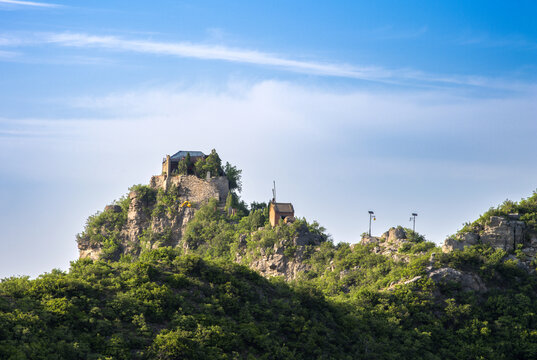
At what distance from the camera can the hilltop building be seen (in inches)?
3125

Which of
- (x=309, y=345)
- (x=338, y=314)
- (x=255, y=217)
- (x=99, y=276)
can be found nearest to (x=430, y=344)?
(x=338, y=314)

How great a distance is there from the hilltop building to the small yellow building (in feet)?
42.1

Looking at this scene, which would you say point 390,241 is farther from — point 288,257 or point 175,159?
point 175,159

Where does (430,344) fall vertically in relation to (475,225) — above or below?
below

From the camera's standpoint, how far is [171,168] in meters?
79.6

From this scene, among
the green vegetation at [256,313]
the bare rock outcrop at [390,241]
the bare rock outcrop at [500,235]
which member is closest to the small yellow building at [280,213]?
the bare rock outcrop at [390,241]

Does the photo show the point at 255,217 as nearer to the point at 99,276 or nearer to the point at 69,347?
the point at 99,276

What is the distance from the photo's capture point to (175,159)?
8038 centimetres

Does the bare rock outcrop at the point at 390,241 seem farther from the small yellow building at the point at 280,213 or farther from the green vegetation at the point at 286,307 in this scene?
the small yellow building at the point at 280,213

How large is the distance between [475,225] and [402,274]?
8.13m

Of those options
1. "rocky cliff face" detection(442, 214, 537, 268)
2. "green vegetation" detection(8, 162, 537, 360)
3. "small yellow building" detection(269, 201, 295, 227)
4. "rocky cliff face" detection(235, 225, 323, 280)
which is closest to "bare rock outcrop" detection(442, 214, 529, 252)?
"rocky cliff face" detection(442, 214, 537, 268)

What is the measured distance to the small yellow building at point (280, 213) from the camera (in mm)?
68625

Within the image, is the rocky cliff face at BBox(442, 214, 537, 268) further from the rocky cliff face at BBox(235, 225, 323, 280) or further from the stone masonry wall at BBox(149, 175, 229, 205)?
the stone masonry wall at BBox(149, 175, 229, 205)

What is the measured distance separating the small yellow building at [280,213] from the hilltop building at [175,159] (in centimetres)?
1283
